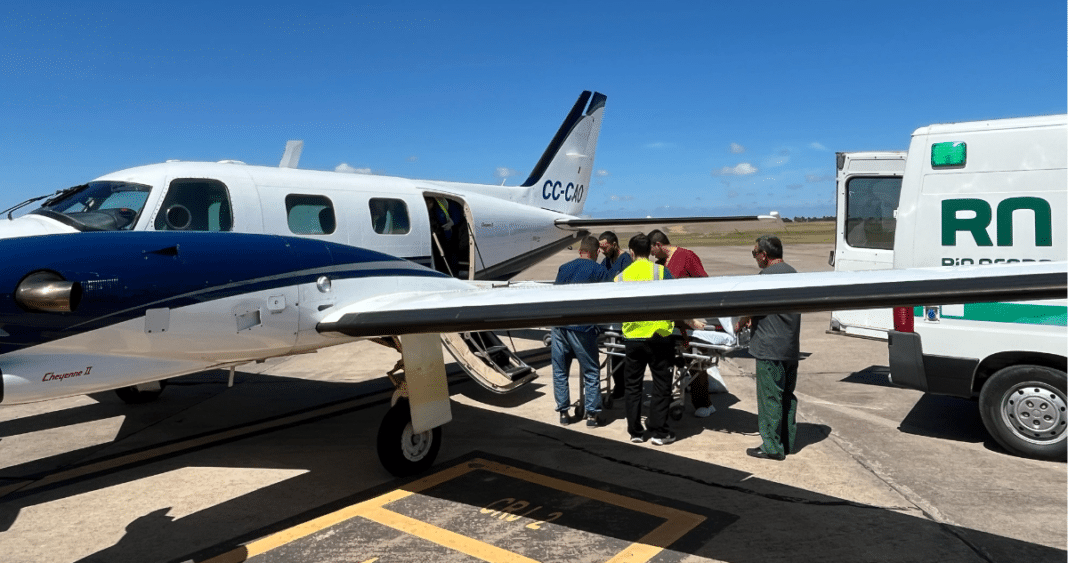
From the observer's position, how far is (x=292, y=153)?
8.17 metres

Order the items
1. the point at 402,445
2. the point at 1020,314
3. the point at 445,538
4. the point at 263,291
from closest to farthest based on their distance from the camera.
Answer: the point at 445,538, the point at 263,291, the point at 402,445, the point at 1020,314

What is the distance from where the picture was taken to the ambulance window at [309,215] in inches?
259

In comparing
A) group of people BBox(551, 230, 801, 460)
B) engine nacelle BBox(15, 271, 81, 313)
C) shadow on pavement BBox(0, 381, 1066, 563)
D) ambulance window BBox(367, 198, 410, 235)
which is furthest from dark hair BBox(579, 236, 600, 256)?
engine nacelle BBox(15, 271, 81, 313)

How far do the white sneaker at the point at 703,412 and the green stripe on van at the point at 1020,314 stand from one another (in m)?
2.50

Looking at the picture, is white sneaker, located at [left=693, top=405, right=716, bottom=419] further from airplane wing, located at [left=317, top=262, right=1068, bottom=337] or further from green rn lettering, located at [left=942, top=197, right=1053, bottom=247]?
airplane wing, located at [left=317, top=262, right=1068, bottom=337]

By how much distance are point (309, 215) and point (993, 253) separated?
6.38 m

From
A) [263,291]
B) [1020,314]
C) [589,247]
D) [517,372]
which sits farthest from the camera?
[517,372]

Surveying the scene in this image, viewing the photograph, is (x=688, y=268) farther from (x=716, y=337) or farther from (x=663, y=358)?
(x=663, y=358)

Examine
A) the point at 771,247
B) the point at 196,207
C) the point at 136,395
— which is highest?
the point at 196,207

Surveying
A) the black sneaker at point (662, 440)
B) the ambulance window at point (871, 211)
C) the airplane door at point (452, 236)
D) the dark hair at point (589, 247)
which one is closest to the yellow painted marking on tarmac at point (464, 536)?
the black sneaker at point (662, 440)

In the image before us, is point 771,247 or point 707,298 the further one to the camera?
point 771,247

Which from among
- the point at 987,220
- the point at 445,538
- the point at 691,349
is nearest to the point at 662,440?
the point at 691,349

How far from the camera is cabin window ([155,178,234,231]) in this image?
568cm

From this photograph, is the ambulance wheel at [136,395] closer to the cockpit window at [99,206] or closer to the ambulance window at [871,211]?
the cockpit window at [99,206]
